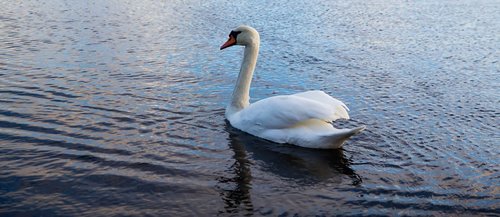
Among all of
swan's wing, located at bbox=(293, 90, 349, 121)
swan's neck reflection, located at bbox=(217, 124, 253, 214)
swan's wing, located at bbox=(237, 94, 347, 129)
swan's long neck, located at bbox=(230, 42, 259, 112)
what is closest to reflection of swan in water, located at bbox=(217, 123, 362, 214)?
swan's neck reflection, located at bbox=(217, 124, 253, 214)

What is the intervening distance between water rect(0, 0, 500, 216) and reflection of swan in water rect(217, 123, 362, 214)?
0.02 metres

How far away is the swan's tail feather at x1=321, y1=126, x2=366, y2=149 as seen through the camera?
6023 millimetres

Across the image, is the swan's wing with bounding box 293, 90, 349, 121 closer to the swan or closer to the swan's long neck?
the swan

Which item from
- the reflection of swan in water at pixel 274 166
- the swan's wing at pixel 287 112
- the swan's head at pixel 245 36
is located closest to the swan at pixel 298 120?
the swan's wing at pixel 287 112

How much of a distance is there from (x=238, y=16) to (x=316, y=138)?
522 inches

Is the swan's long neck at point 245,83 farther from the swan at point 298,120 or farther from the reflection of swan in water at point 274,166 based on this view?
the reflection of swan in water at point 274,166

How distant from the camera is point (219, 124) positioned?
296 inches

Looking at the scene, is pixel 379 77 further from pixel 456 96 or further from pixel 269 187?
pixel 269 187

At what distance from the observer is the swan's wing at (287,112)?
635 cm

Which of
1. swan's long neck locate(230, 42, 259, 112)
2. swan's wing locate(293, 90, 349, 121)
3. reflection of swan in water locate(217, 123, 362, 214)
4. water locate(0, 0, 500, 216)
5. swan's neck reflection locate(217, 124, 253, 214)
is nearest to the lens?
swan's neck reflection locate(217, 124, 253, 214)

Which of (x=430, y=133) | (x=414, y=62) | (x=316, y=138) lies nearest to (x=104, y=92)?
(x=316, y=138)

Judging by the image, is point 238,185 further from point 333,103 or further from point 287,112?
point 333,103

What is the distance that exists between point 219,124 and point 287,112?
1347 mm

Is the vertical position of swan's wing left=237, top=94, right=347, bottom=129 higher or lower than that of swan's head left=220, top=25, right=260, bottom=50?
lower
